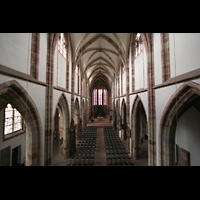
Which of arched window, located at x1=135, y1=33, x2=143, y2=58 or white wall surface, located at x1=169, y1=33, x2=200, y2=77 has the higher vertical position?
arched window, located at x1=135, y1=33, x2=143, y2=58

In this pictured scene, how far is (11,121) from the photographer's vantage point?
24.5 feet

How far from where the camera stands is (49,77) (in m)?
5.10

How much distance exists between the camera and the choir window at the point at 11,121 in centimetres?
703

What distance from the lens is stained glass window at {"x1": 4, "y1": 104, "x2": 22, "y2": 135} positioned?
23.1 ft

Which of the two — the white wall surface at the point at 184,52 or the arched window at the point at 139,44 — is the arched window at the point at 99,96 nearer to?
the arched window at the point at 139,44

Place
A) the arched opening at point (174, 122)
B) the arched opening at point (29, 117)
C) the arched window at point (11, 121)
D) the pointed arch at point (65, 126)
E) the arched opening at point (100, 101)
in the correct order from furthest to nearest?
1. the arched opening at point (100, 101)
2. the pointed arch at point (65, 126)
3. the arched window at point (11, 121)
4. the arched opening at point (29, 117)
5. the arched opening at point (174, 122)

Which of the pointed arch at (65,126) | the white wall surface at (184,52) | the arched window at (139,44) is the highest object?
the arched window at (139,44)

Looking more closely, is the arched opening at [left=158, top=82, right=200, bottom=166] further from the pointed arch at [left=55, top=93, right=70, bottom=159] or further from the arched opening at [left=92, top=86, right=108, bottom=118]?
the arched opening at [left=92, top=86, right=108, bottom=118]

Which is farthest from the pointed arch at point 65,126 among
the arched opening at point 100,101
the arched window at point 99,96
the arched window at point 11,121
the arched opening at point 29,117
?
the arched window at point 99,96

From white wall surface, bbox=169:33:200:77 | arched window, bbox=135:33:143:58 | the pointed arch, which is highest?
arched window, bbox=135:33:143:58

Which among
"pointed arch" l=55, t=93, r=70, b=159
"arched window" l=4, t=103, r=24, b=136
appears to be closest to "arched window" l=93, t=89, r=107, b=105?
"pointed arch" l=55, t=93, r=70, b=159

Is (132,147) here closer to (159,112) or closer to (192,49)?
(159,112)
